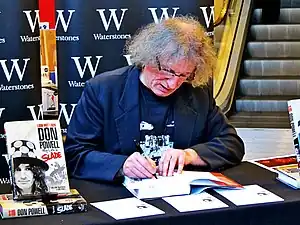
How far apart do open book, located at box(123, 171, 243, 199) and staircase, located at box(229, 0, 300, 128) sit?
17.0 feet

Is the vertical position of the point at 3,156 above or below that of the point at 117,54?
below

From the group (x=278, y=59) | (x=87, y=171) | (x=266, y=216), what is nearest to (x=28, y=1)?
(x=87, y=171)

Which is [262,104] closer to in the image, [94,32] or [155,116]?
[94,32]

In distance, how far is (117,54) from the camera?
4.05 meters

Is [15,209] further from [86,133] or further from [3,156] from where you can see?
[3,156]

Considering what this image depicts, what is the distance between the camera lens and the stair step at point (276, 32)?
956 cm

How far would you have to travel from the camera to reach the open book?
2.51m

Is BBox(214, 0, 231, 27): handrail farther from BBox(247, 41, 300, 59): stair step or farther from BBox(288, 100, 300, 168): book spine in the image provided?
BBox(288, 100, 300, 168): book spine

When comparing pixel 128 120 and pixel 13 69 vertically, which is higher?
pixel 13 69

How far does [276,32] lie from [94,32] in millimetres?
6009

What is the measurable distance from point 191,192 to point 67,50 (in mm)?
1735

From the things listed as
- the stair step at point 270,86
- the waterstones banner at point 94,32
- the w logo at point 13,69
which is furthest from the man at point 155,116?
the stair step at point 270,86

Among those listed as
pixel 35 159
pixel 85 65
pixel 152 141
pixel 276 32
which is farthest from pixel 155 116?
pixel 276 32

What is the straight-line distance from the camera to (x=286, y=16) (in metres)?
10.2
